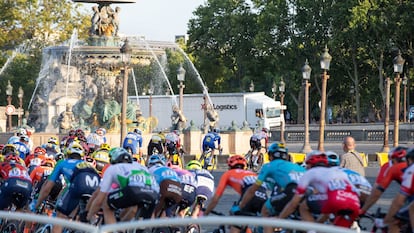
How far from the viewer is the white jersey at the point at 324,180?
11914 mm

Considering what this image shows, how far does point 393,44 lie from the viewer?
7900 cm

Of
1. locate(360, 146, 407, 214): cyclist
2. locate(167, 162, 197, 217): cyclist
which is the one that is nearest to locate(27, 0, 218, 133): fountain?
locate(167, 162, 197, 217): cyclist

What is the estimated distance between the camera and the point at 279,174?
13.1 metres

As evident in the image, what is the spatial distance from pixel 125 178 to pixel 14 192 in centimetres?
305

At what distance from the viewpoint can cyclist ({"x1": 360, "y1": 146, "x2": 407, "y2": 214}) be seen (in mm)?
12219

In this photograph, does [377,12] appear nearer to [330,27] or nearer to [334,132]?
[330,27]

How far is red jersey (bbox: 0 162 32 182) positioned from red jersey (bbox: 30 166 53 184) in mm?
834

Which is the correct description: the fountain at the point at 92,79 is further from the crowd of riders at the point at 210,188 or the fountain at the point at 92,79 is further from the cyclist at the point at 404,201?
the cyclist at the point at 404,201

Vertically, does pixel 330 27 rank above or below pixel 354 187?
above

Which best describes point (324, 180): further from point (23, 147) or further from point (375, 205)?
point (23, 147)

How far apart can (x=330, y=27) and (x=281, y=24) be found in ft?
14.0

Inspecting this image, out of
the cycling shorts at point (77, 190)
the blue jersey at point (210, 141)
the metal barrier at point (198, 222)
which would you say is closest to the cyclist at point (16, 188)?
the cycling shorts at point (77, 190)

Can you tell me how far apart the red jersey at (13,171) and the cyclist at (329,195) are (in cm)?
512

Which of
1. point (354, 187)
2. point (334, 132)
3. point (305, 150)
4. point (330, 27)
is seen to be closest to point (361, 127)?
point (334, 132)
